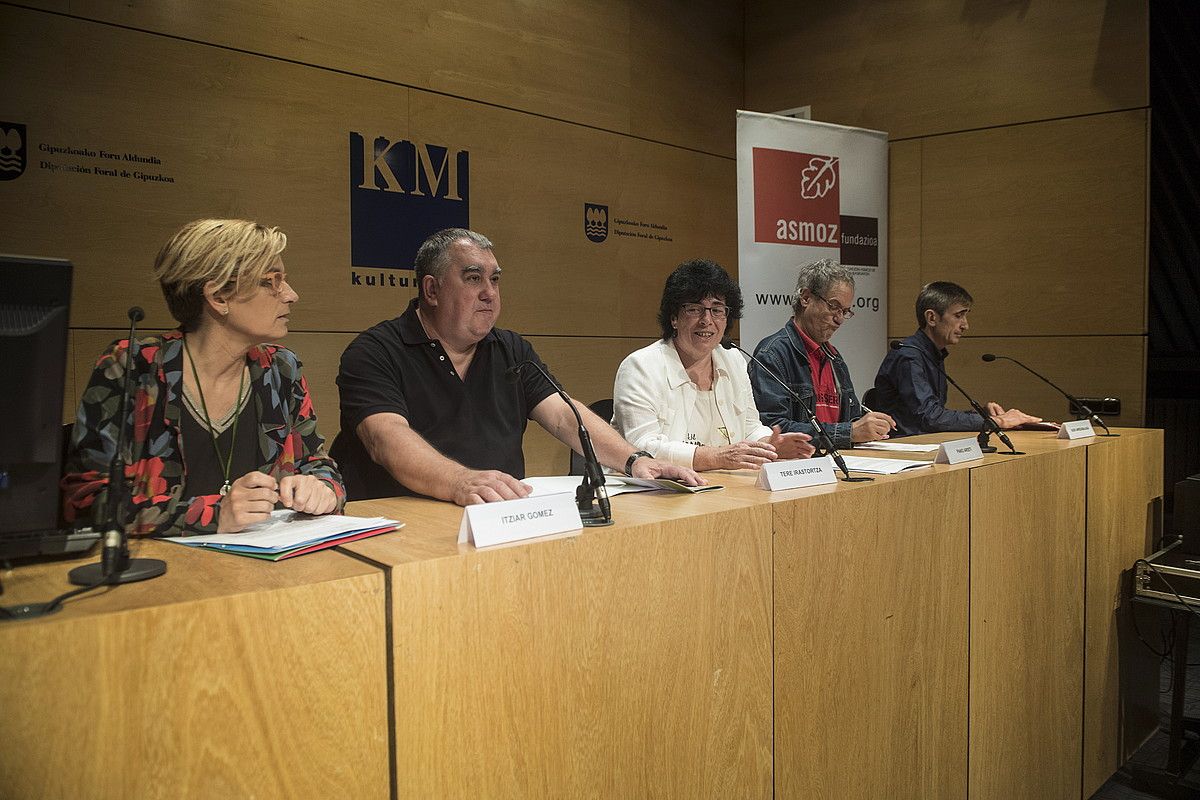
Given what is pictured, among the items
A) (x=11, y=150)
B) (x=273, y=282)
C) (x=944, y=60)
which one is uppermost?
(x=944, y=60)

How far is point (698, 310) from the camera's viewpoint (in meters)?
2.68

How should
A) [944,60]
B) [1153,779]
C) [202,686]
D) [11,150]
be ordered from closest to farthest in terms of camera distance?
[202,686] < [1153,779] < [11,150] < [944,60]

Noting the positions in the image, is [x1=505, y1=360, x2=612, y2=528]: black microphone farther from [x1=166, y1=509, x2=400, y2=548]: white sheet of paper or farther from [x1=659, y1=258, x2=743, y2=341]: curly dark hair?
[x1=659, y1=258, x2=743, y2=341]: curly dark hair

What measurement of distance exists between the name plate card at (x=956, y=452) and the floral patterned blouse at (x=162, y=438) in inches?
54.9

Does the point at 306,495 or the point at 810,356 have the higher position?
the point at 810,356

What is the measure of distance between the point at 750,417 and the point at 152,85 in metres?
2.41

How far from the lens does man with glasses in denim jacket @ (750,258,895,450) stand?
3158 mm

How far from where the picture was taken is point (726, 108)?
545 cm

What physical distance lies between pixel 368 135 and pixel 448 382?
1.96 metres

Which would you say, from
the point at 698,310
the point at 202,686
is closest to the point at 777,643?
the point at 202,686

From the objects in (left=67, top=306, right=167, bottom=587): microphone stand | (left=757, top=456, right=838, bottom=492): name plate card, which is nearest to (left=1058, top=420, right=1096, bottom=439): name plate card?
(left=757, top=456, right=838, bottom=492): name plate card

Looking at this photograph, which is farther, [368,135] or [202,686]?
[368,135]

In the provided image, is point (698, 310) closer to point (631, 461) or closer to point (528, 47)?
point (631, 461)

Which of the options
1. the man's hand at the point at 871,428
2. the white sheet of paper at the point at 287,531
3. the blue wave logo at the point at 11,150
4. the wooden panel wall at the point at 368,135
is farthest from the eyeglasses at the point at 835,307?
the blue wave logo at the point at 11,150
